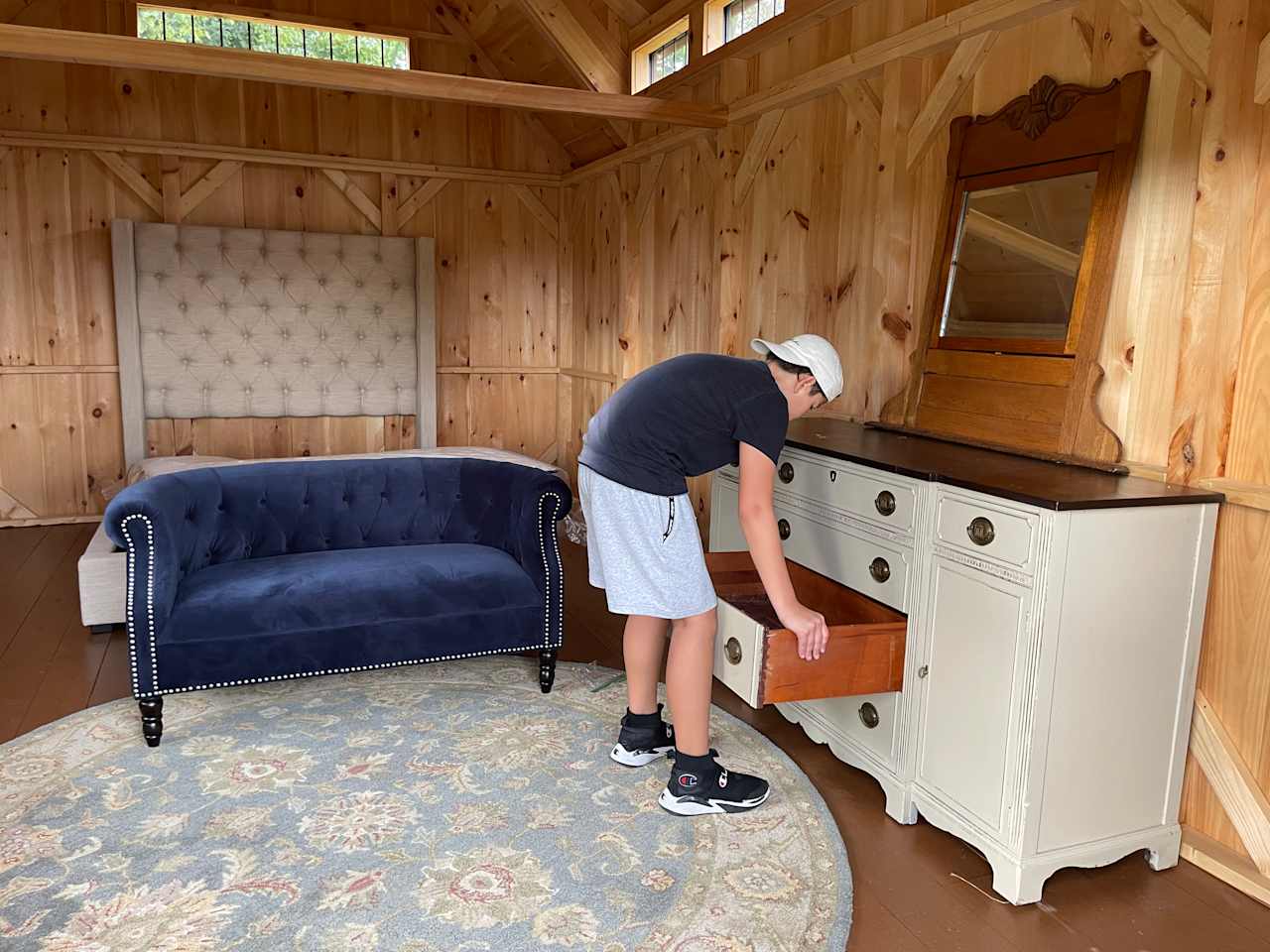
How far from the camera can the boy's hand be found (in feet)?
7.34

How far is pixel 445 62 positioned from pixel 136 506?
4.08 meters

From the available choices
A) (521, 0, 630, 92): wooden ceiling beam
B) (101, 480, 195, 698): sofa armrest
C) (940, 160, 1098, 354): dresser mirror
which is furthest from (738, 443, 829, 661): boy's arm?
(521, 0, 630, 92): wooden ceiling beam

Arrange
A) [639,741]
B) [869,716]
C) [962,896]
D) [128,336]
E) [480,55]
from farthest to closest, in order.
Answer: [480,55] < [128,336] < [639,741] < [869,716] < [962,896]

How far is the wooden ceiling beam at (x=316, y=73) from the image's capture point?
322cm

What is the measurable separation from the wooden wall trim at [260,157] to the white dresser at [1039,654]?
4.30 meters

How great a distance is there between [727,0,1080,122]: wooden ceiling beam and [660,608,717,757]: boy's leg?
1844 millimetres

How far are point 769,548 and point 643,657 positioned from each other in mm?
563

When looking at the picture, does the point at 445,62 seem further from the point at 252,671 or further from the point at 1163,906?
the point at 1163,906

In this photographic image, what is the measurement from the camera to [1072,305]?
2.58m

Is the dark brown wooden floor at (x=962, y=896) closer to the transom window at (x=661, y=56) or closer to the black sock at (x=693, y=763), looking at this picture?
the black sock at (x=693, y=763)

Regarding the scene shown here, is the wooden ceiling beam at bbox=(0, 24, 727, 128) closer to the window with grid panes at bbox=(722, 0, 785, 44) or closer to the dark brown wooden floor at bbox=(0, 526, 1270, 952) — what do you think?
the window with grid panes at bbox=(722, 0, 785, 44)

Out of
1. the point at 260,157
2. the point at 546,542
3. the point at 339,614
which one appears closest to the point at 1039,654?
the point at 546,542

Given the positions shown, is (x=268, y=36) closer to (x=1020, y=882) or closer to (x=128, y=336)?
(x=128, y=336)

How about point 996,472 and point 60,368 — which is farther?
point 60,368
